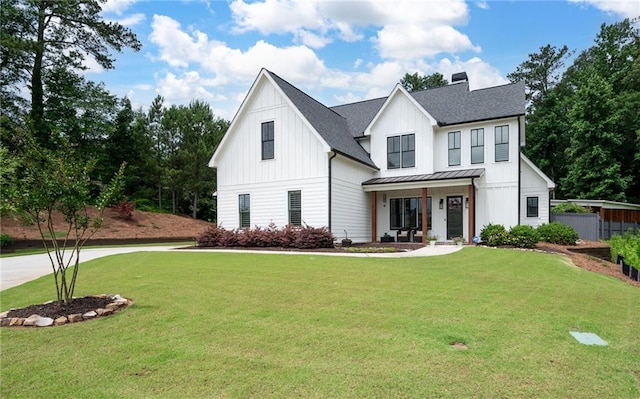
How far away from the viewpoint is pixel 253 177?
61.8 ft

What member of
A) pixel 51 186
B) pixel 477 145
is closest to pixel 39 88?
pixel 51 186

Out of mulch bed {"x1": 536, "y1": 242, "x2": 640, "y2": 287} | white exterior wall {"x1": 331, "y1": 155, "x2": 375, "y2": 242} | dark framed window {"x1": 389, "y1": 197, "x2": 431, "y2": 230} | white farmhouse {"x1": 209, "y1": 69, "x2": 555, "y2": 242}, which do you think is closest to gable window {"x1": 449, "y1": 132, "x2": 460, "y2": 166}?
white farmhouse {"x1": 209, "y1": 69, "x2": 555, "y2": 242}

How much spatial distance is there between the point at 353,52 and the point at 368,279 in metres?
16.1

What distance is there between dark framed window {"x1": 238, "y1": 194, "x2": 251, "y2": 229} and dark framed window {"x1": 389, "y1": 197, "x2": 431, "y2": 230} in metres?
7.53

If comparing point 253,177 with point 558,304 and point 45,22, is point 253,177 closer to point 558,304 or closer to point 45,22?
point 558,304

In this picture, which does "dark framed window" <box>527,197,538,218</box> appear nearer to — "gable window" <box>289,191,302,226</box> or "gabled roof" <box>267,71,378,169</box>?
"gabled roof" <box>267,71,378,169</box>

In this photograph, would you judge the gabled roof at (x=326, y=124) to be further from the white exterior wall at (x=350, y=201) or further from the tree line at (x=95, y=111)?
the tree line at (x=95, y=111)

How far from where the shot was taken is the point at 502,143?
1775 cm

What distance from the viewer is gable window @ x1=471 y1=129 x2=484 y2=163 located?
59.8ft

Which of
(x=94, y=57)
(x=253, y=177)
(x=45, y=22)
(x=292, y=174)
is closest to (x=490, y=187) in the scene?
(x=292, y=174)

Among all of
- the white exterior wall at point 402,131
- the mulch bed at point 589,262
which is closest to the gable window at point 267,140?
the white exterior wall at point 402,131

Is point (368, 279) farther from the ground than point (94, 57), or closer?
closer

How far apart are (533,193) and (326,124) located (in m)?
10.8

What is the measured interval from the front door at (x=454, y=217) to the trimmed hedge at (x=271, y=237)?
6662mm
